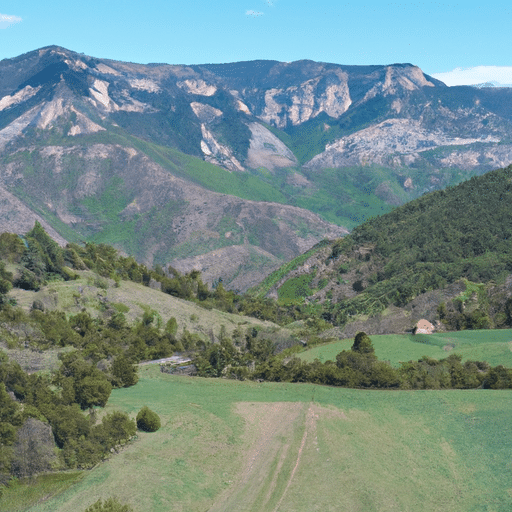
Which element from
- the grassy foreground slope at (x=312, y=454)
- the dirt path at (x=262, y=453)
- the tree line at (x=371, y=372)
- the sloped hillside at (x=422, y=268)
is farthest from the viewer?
the sloped hillside at (x=422, y=268)

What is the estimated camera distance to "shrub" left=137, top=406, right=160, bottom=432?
4728 cm

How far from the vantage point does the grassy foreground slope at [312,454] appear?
124 ft

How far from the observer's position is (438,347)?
70688 mm

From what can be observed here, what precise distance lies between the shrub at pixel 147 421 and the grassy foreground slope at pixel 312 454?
66 centimetres

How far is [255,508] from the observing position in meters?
37.3

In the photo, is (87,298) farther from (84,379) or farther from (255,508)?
(255,508)

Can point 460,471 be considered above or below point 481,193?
below

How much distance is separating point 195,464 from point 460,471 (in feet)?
51.1

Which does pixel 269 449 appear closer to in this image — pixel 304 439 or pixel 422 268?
pixel 304 439

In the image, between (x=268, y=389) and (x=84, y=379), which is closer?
(x=84, y=379)

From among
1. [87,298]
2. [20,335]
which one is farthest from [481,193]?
[20,335]

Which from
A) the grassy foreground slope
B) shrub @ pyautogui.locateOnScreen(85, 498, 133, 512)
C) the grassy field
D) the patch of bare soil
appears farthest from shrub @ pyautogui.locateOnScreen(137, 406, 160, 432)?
the grassy field

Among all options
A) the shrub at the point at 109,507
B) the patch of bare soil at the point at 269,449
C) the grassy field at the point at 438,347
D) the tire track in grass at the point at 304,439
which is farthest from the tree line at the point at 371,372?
the shrub at the point at 109,507

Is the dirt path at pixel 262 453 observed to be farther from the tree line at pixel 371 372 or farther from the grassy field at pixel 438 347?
the grassy field at pixel 438 347
